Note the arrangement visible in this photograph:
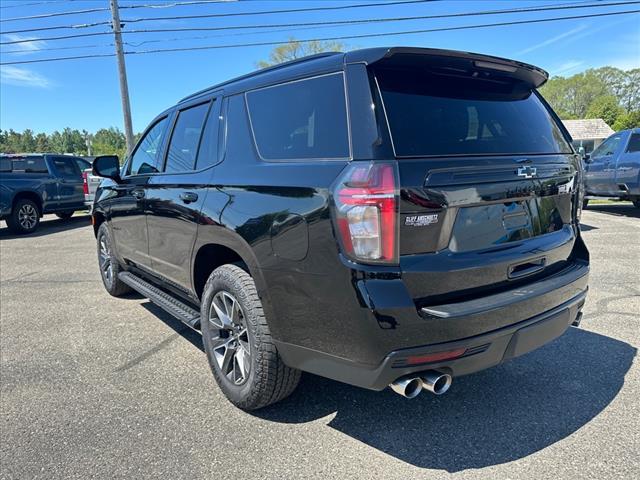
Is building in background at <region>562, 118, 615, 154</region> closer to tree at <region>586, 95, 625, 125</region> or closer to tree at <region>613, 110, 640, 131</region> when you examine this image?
tree at <region>613, 110, 640, 131</region>

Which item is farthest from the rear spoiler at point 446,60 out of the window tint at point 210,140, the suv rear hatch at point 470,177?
the window tint at point 210,140

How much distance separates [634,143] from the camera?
32.3 ft

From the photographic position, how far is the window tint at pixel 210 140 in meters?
3.05

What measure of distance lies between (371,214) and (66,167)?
13.2 m

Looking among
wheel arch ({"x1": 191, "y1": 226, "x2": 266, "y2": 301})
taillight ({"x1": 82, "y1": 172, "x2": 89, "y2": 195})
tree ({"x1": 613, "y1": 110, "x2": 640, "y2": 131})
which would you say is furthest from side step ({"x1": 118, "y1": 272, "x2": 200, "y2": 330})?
tree ({"x1": 613, "y1": 110, "x2": 640, "y2": 131})

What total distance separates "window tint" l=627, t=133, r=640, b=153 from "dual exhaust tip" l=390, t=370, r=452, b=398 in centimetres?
1024

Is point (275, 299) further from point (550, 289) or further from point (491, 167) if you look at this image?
point (550, 289)

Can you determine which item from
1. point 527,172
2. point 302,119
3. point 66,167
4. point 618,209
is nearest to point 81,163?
point 66,167

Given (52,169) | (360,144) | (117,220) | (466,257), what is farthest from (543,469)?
(52,169)

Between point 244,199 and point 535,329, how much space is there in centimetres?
170

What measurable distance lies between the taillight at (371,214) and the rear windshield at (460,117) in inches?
6.6

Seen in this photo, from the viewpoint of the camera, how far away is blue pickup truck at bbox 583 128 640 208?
379 inches

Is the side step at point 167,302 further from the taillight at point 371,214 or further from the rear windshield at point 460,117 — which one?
the rear windshield at point 460,117

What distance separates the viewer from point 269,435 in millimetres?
2529
